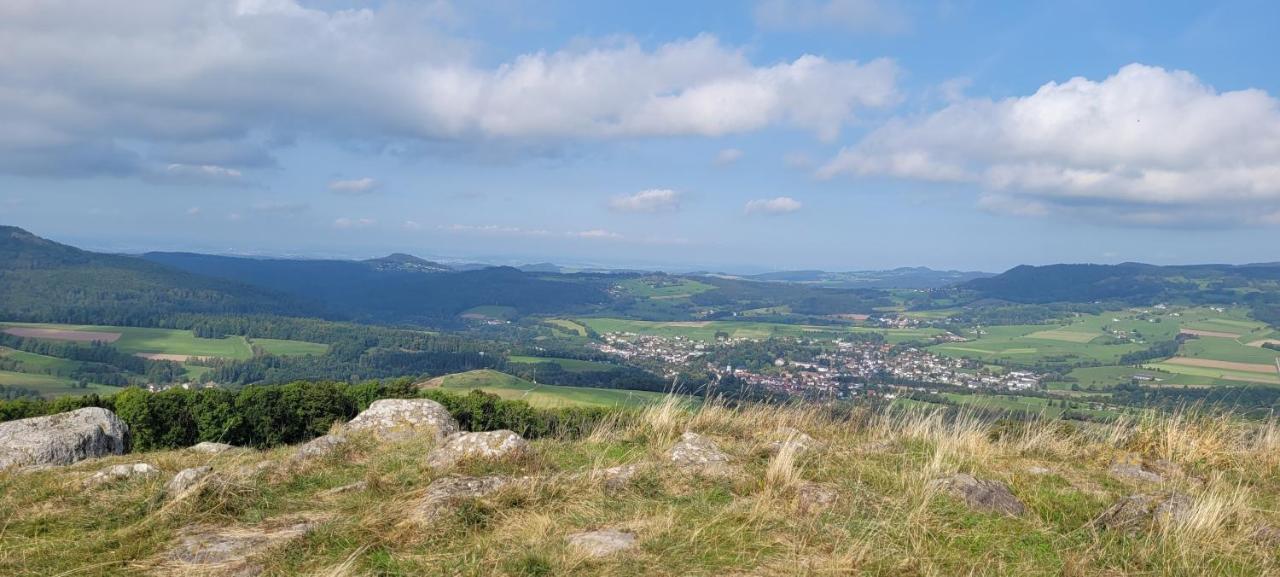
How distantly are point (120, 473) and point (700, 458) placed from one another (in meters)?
6.66

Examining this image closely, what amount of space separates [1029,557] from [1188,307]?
165 metres

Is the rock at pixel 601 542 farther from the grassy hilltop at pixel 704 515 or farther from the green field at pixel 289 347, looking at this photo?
the green field at pixel 289 347

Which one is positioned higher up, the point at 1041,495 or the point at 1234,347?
the point at 1041,495

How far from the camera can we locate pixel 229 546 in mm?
4988

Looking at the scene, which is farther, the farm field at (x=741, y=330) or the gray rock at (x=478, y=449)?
the farm field at (x=741, y=330)

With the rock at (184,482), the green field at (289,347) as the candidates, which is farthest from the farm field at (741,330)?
the rock at (184,482)

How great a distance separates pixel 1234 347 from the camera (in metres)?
74.3

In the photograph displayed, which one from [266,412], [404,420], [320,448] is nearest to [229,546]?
[320,448]

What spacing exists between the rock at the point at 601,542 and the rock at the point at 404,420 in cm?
591

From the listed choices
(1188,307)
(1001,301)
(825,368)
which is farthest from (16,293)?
(1188,307)

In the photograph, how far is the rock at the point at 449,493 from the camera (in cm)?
546

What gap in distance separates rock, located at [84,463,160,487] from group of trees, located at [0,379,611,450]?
7.13m

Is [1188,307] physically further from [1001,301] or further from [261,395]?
[261,395]

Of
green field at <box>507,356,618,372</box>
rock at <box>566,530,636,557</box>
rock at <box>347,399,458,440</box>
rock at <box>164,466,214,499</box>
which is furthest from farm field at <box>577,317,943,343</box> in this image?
rock at <box>164,466,214,499</box>
